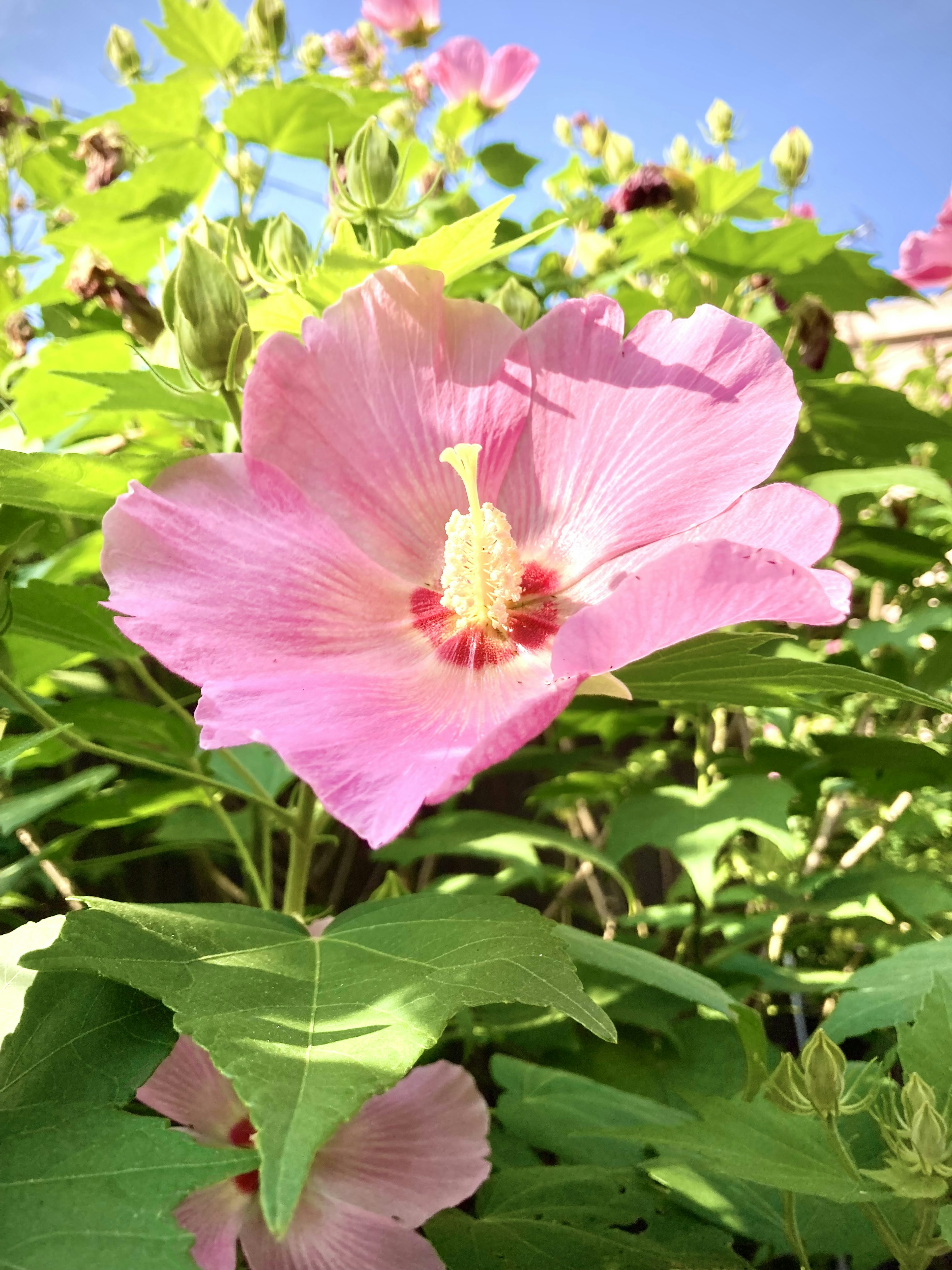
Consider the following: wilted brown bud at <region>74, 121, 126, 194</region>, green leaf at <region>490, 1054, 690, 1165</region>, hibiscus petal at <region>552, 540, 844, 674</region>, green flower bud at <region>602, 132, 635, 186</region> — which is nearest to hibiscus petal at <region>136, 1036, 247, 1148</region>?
green leaf at <region>490, 1054, 690, 1165</region>

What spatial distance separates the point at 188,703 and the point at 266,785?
0.12 meters

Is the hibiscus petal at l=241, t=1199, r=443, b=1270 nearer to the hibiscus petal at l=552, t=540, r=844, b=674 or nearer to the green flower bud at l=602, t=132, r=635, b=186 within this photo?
the hibiscus petal at l=552, t=540, r=844, b=674

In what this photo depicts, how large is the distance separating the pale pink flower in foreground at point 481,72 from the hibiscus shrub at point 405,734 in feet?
1.83

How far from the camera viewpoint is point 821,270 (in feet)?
3.68

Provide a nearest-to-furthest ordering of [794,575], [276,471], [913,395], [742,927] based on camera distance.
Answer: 1. [794,575]
2. [276,471]
3. [742,927]
4. [913,395]

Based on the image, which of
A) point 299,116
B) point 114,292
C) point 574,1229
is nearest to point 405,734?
point 574,1229

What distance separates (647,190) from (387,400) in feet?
2.85

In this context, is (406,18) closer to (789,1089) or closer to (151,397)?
(151,397)

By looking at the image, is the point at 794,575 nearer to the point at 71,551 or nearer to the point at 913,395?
the point at 71,551

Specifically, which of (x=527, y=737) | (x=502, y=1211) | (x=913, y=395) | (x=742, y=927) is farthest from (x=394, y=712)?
(x=913, y=395)

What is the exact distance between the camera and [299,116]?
104 centimetres

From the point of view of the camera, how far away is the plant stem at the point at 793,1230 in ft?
1.77

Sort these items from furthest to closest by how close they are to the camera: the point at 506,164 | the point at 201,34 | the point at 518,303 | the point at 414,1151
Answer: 1. the point at 506,164
2. the point at 201,34
3. the point at 518,303
4. the point at 414,1151

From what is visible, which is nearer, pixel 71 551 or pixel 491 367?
pixel 491 367
